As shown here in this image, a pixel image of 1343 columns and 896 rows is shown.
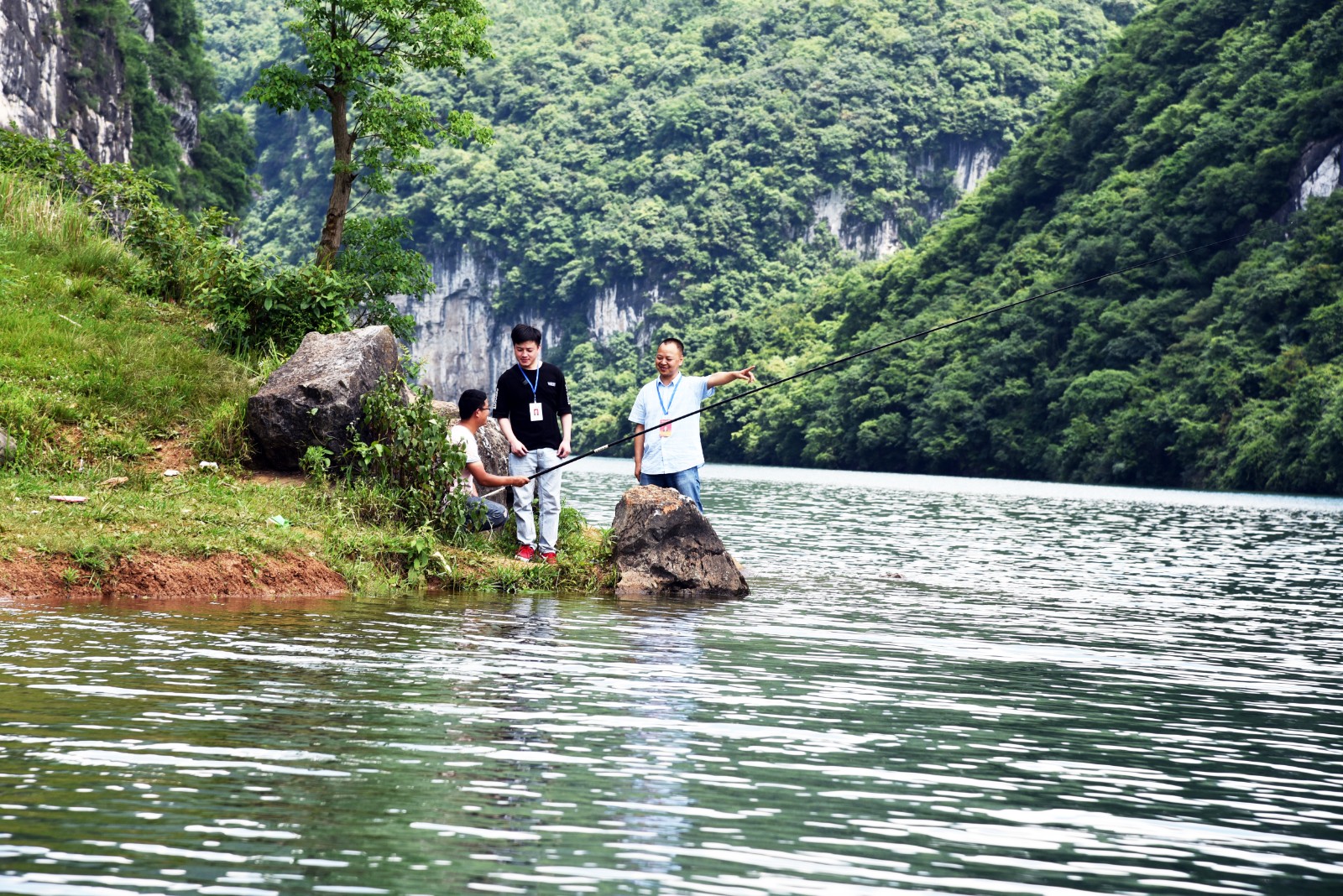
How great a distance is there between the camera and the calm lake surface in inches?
209

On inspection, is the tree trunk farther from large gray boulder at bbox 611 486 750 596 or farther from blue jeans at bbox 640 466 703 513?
large gray boulder at bbox 611 486 750 596

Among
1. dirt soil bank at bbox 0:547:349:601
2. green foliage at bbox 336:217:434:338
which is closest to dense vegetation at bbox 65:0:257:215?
green foliage at bbox 336:217:434:338

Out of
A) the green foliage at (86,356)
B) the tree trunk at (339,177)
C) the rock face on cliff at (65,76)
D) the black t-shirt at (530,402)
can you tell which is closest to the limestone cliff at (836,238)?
the rock face on cliff at (65,76)

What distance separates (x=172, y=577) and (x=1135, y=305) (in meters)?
81.8

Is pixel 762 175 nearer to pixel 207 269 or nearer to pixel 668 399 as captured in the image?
pixel 207 269

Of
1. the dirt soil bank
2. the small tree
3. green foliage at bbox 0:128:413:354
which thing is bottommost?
the dirt soil bank

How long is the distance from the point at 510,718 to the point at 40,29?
62302 mm

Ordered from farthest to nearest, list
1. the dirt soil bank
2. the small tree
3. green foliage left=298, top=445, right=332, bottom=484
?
1. the small tree
2. green foliage left=298, top=445, right=332, bottom=484
3. the dirt soil bank

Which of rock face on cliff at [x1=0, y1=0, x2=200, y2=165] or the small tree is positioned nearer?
the small tree

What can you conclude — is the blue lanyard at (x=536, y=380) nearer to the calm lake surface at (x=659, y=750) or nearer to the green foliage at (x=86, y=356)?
the calm lake surface at (x=659, y=750)

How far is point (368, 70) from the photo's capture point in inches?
939

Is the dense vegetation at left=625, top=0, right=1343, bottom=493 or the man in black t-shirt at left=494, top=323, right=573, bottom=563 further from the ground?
the dense vegetation at left=625, top=0, right=1343, bottom=493

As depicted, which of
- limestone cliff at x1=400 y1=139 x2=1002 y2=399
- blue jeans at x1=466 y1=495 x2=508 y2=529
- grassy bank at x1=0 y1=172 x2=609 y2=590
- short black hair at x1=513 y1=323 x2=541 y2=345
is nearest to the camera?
grassy bank at x1=0 y1=172 x2=609 y2=590

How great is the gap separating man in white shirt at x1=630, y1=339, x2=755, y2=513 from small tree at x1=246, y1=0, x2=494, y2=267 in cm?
1002
